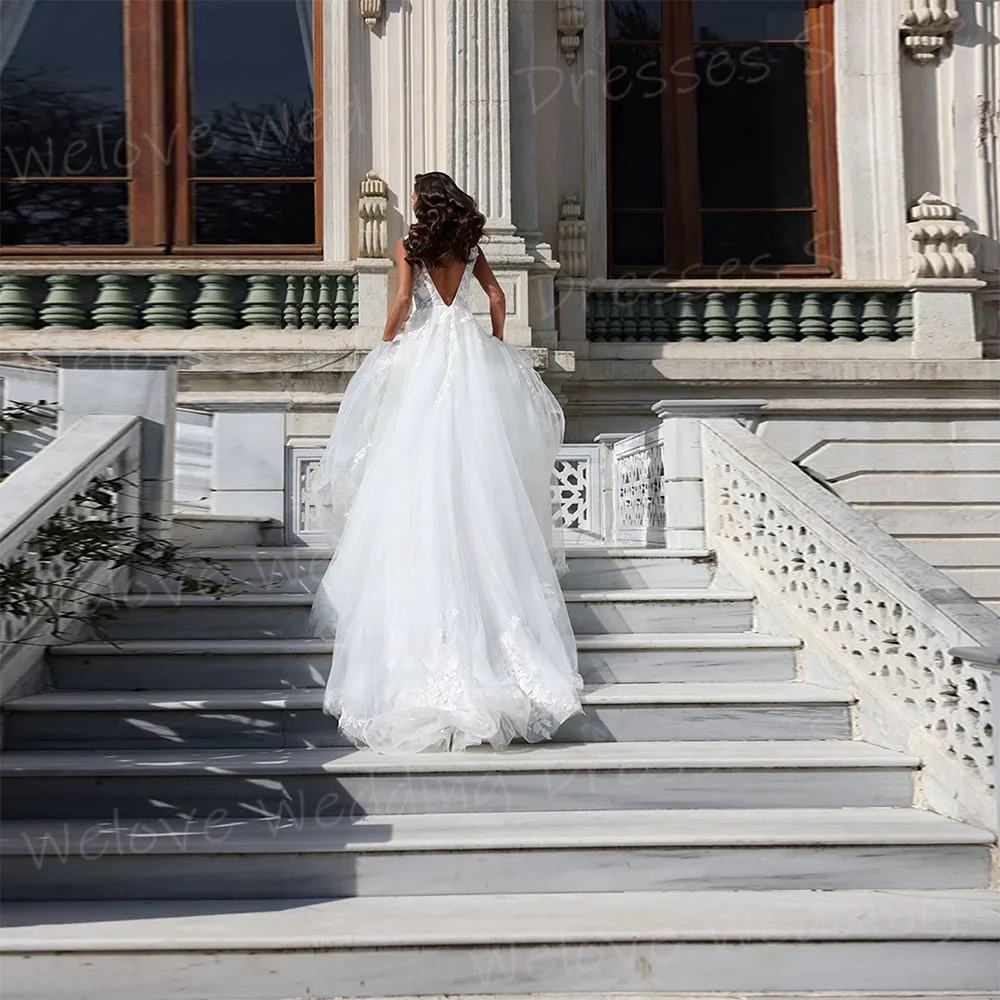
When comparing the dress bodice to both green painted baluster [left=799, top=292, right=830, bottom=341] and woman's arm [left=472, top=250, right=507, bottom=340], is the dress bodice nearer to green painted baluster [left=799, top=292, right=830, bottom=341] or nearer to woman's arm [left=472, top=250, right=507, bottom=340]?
woman's arm [left=472, top=250, right=507, bottom=340]

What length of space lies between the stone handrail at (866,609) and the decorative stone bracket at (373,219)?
3572 millimetres

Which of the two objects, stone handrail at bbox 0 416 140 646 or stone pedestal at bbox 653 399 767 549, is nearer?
stone handrail at bbox 0 416 140 646

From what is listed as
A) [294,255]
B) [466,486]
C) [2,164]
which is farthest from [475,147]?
[466,486]

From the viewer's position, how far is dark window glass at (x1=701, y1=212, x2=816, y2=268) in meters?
9.92

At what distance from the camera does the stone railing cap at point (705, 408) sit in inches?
254

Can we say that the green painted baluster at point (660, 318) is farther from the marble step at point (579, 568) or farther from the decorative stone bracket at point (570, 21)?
the marble step at point (579, 568)

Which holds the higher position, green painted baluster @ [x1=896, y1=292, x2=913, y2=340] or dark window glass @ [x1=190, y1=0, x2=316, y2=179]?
dark window glass @ [x1=190, y1=0, x2=316, y2=179]

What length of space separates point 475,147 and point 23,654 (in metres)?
5.33

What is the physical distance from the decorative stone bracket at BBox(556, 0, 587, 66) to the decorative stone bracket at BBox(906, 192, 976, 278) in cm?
297

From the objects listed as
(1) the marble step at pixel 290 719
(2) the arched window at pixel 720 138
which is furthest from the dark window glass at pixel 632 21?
(1) the marble step at pixel 290 719

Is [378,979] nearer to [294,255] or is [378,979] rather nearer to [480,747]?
[480,747]

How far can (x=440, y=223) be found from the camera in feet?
16.7

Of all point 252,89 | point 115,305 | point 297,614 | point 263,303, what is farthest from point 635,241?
point 297,614

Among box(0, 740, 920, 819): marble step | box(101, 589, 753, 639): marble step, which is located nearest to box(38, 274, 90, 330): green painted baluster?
box(101, 589, 753, 639): marble step
